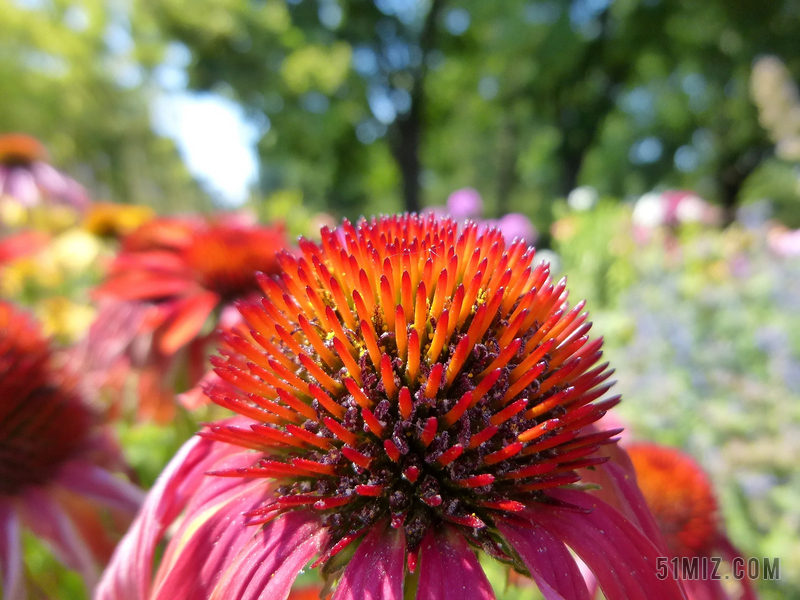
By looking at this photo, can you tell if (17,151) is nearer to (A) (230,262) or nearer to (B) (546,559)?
(A) (230,262)

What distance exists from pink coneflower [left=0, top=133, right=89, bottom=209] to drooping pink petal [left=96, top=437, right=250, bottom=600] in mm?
3487

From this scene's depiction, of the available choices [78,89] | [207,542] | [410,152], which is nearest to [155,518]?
[207,542]

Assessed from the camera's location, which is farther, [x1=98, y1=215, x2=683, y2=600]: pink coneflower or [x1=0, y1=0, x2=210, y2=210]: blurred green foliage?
[x1=0, y1=0, x2=210, y2=210]: blurred green foliage

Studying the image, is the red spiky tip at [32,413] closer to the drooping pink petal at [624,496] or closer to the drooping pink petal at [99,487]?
the drooping pink petal at [99,487]

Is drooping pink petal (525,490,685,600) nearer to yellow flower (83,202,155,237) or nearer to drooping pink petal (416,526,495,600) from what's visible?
drooping pink petal (416,526,495,600)

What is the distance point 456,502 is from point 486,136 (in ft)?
44.8

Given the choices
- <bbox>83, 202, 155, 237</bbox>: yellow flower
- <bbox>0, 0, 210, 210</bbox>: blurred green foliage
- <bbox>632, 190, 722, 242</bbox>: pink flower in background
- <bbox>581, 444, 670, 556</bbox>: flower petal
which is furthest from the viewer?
<bbox>0, 0, 210, 210</bbox>: blurred green foliage

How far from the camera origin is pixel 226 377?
56 cm

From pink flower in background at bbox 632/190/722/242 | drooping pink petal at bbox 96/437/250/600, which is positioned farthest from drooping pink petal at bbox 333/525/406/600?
pink flower in background at bbox 632/190/722/242

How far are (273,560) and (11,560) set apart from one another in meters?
0.59

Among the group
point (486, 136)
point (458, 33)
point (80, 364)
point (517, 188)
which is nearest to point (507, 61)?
point (458, 33)

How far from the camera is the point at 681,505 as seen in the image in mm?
1007

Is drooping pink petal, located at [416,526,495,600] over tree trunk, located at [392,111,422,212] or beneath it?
beneath

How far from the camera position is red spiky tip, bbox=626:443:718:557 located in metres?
0.99
